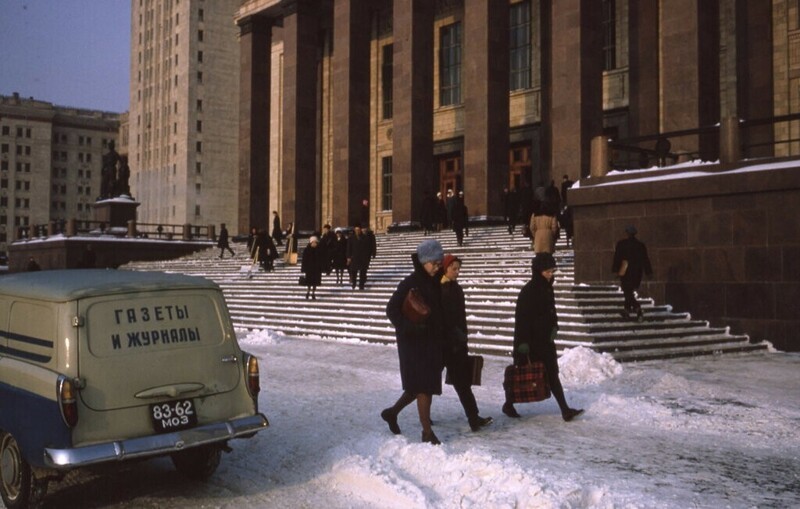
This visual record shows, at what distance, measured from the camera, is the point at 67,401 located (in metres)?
4.96

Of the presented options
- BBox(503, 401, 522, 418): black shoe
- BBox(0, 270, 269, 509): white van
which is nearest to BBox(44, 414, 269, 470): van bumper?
BBox(0, 270, 269, 509): white van

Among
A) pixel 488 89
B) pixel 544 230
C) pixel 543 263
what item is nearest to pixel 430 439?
pixel 543 263

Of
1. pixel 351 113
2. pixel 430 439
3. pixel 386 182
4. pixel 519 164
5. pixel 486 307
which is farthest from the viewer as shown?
pixel 386 182

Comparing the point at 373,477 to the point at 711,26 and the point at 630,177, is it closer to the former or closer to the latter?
the point at 630,177

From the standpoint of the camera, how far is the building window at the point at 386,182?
1518 inches

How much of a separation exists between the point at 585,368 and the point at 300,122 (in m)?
26.7

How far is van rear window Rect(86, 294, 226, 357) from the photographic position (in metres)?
5.28

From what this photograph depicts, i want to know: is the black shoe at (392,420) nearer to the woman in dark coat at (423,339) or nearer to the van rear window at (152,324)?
the woman in dark coat at (423,339)

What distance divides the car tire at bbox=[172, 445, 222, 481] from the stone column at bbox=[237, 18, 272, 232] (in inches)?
1277

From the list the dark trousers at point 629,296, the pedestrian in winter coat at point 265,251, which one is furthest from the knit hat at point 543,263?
the pedestrian in winter coat at point 265,251

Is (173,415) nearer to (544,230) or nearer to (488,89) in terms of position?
(544,230)

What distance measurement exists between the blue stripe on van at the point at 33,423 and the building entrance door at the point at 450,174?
30788 millimetres

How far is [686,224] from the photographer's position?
14977 millimetres

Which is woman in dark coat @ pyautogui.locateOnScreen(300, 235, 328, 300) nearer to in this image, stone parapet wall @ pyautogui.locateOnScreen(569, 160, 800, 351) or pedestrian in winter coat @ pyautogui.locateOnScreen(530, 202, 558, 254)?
pedestrian in winter coat @ pyautogui.locateOnScreen(530, 202, 558, 254)
